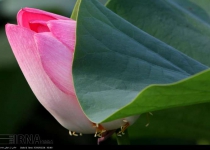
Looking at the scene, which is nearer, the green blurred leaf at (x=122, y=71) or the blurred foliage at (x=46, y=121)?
the green blurred leaf at (x=122, y=71)

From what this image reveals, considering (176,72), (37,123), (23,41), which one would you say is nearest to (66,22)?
(23,41)

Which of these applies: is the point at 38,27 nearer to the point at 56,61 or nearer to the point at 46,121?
the point at 56,61

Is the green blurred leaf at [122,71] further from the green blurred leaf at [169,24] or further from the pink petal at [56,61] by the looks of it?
the green blurred leaf at [169,24]

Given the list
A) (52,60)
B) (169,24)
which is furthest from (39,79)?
(169,24)

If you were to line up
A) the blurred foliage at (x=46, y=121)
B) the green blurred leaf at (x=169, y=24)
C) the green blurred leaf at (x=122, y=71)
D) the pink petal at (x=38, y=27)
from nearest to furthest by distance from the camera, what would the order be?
1. the green blurred leaf at (x=122, y=71)
2. the pink petal at (x=38, y=27)
3. the green blurred leaf at (x=169, y=24)
4. the blurred foliage at (x=46, y=121)

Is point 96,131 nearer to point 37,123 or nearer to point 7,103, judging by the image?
point 37,123

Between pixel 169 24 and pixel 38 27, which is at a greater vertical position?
pixel 169 24

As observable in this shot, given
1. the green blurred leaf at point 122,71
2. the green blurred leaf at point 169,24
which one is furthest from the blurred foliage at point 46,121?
the green blurred leaf at point 122,71
